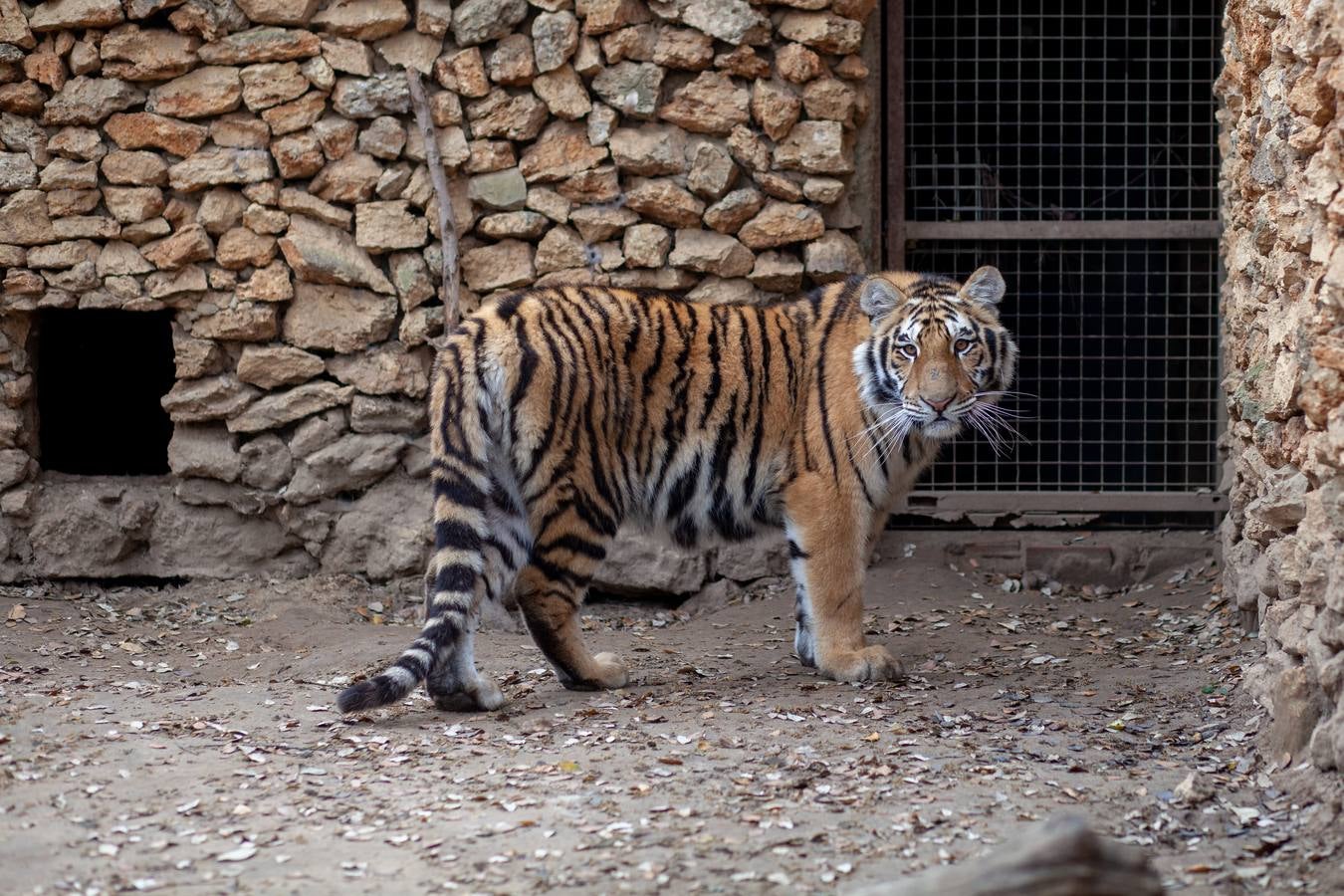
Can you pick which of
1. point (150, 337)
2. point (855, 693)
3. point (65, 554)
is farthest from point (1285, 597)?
point (150, 337)

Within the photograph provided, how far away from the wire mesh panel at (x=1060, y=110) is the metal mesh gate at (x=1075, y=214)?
16mm

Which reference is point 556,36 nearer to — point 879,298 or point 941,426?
point 879,298

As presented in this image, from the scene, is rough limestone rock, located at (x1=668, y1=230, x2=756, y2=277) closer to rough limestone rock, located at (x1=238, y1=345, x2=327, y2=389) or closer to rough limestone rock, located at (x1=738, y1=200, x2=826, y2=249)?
rough limestone rock, located at (x1=738, y1=200, x2=826, y2=249)

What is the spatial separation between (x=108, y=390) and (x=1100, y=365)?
5572 mm

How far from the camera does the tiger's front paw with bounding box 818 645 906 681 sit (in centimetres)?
541

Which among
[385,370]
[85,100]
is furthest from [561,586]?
[85,100]

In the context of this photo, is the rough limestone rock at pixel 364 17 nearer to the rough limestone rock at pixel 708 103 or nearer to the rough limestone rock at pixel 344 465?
the rough limestone rock at pixel 708 103

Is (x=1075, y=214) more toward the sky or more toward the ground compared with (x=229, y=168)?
more toward the ground

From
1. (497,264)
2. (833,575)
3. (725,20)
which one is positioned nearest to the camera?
(833,575)

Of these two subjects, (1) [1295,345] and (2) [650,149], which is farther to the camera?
(2) [650,149]

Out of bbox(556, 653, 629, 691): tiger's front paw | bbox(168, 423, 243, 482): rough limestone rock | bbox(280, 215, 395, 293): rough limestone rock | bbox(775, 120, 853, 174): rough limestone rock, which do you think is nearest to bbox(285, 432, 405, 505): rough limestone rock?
bbox(168, 423, 243, 482): rough limestone rock

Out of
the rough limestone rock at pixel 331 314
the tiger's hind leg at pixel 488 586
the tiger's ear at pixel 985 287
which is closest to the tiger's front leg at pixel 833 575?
the tiger's ear at pixel 985 287

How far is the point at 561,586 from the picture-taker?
5211 mm

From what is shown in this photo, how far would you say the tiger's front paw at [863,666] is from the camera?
17.7 feet
